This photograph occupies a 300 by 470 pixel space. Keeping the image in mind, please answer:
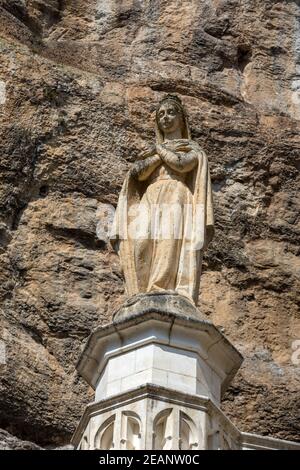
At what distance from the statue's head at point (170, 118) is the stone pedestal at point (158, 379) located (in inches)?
85.4

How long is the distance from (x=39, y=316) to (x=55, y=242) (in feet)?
3.63

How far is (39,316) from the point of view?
1766 cm

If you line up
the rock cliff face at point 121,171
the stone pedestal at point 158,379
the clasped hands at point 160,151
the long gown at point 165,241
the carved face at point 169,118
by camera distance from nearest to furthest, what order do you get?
the stone pedestal at point 158,379 → the long gown at point 165,241 → the clasped hands at point 160,151 → the carved face at point 169,118 → the rock cliff face at point 121,171

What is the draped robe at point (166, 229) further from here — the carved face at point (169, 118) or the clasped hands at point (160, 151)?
the carved face at point (169, 118)

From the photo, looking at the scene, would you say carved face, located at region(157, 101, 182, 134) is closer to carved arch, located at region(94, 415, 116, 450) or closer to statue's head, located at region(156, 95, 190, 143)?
statue's head, located at region(156, 95, 190, 143)

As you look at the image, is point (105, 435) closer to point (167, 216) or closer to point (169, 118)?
point (167, 216)

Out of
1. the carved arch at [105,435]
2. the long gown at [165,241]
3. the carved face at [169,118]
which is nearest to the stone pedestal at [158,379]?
the carved arch at [105,435]

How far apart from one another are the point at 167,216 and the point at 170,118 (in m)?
1.26

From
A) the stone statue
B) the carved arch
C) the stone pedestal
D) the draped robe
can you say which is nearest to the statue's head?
the stone statue

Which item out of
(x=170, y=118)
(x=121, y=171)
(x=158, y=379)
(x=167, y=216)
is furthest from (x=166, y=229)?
(x=121, y=171)

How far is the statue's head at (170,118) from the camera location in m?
14.5

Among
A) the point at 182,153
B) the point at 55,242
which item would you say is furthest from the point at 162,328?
the point at 55,242

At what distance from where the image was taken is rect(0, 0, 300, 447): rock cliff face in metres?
17.2

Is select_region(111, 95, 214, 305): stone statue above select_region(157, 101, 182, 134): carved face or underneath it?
underneath
